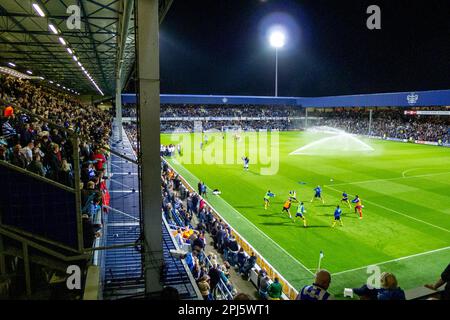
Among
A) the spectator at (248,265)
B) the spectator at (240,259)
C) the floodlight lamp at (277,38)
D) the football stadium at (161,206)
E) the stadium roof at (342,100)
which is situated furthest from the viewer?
the floodlight lamp at (277,38)

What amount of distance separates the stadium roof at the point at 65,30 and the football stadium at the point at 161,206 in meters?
0.08

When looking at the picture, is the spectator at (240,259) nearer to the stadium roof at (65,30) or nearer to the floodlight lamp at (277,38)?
the stadium roof at (65,30)

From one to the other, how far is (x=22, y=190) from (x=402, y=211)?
1846 centimetres

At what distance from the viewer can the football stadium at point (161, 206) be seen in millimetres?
5488

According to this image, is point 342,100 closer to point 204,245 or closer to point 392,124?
point 392,124

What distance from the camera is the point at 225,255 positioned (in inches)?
519

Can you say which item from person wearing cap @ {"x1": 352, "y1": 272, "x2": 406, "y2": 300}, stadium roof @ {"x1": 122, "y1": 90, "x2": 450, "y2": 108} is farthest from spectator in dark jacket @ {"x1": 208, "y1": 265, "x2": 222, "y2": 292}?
stadium roof @ {"x1": 122, "y1": 90, "x2": 450, "y2": 108}

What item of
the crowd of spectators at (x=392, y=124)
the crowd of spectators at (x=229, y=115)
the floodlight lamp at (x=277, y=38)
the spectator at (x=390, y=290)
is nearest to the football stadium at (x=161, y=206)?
the spectator at (x=390, y=290)

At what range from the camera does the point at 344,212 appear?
18.9 metres

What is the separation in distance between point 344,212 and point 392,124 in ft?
171

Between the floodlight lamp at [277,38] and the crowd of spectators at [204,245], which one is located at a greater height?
the floodlight lamp at [277,38]

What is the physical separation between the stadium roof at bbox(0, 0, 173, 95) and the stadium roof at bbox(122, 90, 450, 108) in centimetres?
4701

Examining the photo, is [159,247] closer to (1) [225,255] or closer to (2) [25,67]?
(1) [225,255]

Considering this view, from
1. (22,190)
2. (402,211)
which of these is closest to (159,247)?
(22,190)
